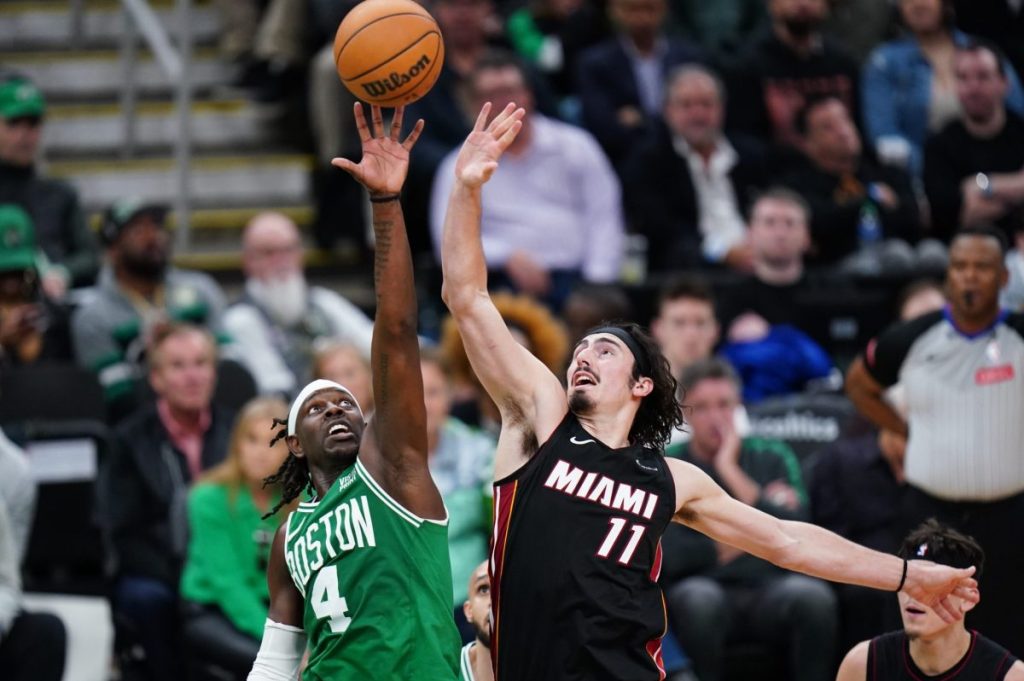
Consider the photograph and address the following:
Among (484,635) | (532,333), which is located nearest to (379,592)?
(484,635)

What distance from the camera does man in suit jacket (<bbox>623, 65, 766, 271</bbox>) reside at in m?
12.0

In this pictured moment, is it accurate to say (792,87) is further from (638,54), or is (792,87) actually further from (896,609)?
(896,609)

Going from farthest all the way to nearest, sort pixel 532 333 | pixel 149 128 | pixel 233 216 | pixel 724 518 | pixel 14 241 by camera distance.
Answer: pixel 149 128, pixel 233 216, pixel 532 333, pixel 14 241, pixel 724 518

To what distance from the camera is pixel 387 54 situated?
611 cm

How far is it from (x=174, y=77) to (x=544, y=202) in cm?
257

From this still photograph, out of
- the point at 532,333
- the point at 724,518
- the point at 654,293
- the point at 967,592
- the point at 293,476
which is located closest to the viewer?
the point at 724,518

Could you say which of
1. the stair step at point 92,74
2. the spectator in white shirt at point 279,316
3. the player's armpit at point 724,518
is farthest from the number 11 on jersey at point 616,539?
the stair step at point 92,74

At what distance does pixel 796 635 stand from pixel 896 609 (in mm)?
867

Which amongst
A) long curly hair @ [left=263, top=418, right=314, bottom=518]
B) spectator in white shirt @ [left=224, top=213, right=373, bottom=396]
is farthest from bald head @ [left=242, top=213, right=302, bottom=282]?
long curly hair @ [left=263, top=418, right=314, bottom=518]

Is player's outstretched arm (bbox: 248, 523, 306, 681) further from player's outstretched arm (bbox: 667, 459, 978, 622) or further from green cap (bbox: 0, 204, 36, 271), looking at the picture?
green cap (bbox: 0, 204, 36, 271)

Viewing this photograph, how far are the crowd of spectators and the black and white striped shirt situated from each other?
0.05 ft

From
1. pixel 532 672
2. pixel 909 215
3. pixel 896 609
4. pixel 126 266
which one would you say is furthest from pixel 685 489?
pixel 909 215

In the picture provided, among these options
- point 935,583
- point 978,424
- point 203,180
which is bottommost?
point 935,583

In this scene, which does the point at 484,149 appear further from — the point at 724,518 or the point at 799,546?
the point at 799,546
